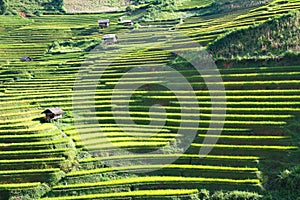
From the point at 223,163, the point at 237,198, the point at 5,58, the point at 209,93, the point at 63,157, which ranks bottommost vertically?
the point at 237,198

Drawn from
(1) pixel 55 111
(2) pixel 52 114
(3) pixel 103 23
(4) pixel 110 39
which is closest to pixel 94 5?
A: (3) pixel 103 23

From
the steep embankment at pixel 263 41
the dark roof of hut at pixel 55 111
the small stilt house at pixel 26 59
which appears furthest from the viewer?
the small stilt house at pixel 26 59

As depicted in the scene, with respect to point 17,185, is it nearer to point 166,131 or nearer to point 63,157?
point 63,157

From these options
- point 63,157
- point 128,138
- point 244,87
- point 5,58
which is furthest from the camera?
point 5,58

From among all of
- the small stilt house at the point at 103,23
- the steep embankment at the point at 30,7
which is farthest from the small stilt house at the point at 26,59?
the steep embankment at the point at 30,7

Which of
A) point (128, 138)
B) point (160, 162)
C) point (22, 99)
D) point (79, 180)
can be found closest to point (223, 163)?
point (160, 162)

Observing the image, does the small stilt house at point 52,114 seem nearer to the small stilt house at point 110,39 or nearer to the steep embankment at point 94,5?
the small stilt house at point 110,39
